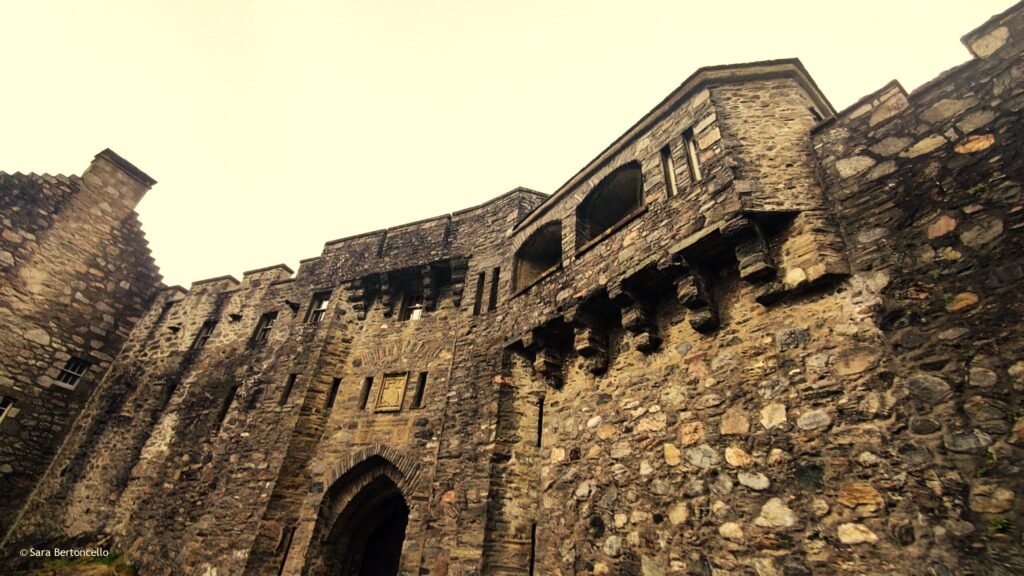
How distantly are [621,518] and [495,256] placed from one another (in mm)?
6840

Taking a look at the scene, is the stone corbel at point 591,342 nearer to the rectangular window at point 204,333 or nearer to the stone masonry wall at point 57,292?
the rectangular window at point 204,333

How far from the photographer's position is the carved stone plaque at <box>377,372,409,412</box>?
33.7ft

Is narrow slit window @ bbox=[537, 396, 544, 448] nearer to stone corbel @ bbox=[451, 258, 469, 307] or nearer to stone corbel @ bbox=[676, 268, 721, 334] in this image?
stone corbel @ bbox=[676, 268, 721, 334]

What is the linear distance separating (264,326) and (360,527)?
7.74m

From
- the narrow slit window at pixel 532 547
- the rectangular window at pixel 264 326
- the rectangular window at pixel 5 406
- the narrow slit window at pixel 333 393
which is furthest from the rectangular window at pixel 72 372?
the narrow slit window at pixel 532 547

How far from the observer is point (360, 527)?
32.4 ft

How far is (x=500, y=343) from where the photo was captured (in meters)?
9.12

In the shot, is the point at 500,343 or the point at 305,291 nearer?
the point at 500,343

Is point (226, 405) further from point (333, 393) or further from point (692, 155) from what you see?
point (692, 155)

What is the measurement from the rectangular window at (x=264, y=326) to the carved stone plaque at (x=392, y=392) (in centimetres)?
566

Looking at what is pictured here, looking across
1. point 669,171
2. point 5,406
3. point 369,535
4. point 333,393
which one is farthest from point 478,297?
point 5,406

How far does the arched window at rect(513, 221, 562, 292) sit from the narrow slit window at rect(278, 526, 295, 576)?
709cm

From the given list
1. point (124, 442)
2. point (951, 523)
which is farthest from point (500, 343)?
point (124, 442)

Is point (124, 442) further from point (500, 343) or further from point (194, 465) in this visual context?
Answer: point (500, 343)
